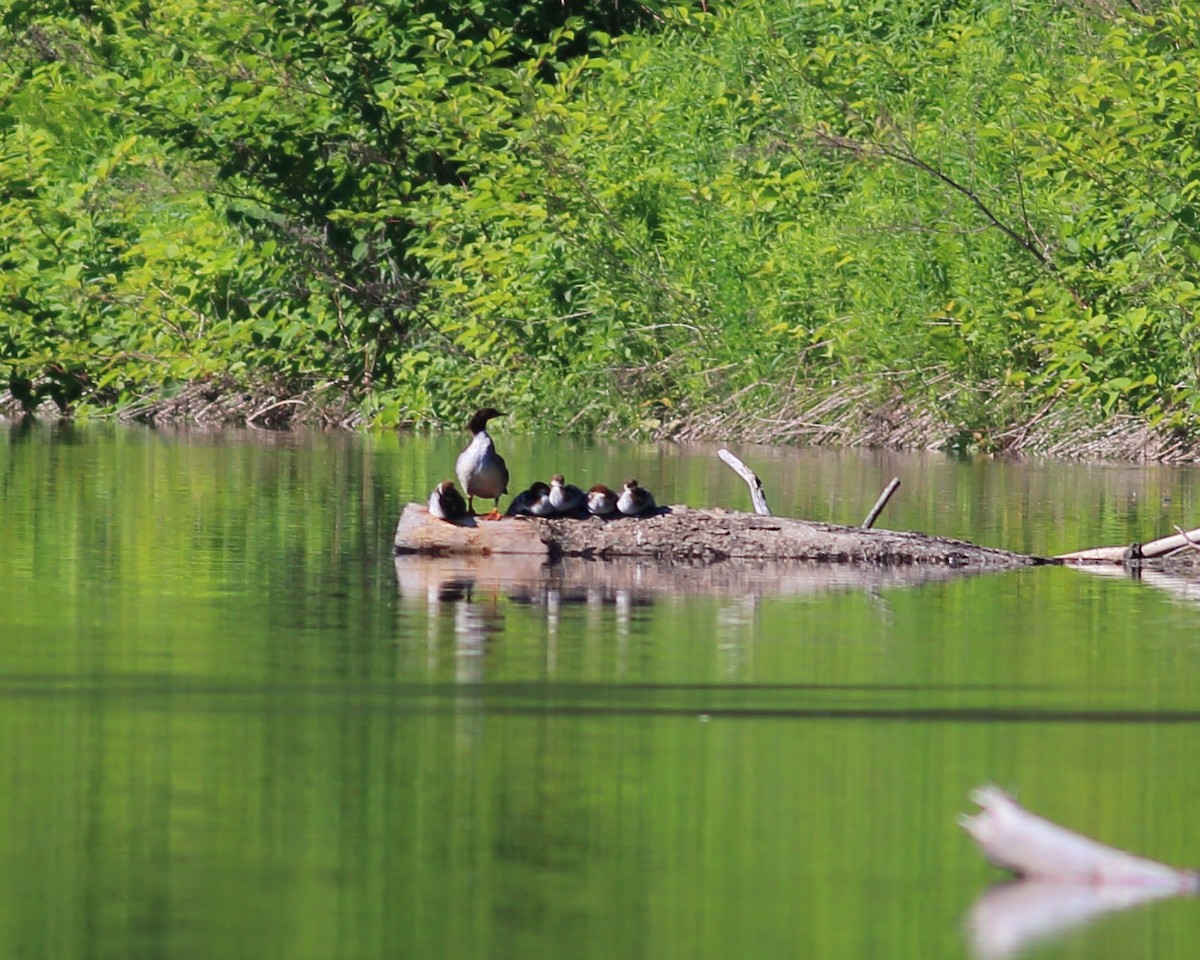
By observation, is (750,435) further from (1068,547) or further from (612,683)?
(612,683)

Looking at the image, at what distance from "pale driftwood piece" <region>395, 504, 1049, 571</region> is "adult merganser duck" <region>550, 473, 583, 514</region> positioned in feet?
Answer: 0.27

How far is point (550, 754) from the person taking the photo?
8.57m

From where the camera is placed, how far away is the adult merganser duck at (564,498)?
1552 centimetres

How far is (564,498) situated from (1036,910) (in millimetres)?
9214

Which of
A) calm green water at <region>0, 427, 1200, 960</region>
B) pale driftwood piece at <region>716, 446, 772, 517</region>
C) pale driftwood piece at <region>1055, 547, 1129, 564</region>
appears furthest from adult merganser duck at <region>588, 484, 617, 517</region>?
pale driftwood piece at <region>1055, 547, 1129, 564</region>

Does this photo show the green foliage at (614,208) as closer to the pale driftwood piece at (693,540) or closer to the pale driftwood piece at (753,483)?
the pale driftwood piece at (753,483)

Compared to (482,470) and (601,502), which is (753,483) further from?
(482,470)

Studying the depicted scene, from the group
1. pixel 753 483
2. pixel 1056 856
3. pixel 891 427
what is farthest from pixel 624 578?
pixel 891 427

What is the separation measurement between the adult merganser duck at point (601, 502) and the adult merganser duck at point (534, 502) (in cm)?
25

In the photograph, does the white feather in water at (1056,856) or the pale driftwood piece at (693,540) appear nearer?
the white feather in water at (1056,856)

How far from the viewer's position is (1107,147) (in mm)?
25422

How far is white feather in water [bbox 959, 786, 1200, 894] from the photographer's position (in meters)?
6.67

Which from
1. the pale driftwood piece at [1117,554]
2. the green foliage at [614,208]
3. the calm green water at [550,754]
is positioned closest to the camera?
the calm green water at [550,754]

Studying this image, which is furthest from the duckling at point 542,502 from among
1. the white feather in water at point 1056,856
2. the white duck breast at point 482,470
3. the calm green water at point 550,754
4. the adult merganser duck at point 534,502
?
the white feather in water at point 1056,856
